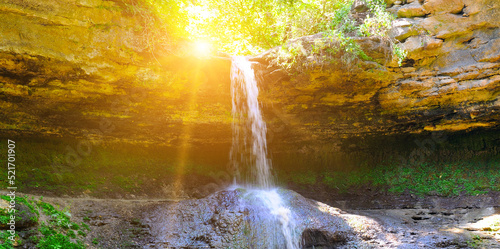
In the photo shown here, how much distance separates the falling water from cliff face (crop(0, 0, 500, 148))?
1.34 feet

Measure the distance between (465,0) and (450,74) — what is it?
242 cm

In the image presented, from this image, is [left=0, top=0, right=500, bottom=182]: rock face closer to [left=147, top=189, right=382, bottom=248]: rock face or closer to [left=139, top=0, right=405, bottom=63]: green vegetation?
[left=139, top=0, right=405, bottom=63]: green vegetation

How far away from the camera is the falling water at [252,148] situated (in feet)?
25.3

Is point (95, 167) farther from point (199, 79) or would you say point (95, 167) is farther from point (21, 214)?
point (21, 214)

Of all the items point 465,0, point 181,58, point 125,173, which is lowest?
point 125,173

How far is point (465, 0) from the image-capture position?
371 inches

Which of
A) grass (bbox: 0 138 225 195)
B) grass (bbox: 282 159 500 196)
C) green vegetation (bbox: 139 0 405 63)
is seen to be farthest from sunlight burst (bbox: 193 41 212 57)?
grass (bbox: 282 159 500 196)

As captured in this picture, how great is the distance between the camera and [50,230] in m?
5.37

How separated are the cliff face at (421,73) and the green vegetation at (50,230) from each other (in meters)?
6.78

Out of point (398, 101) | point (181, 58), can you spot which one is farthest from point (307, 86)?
point (181, 58)

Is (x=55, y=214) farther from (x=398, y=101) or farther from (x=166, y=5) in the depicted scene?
(x=398, y=101)

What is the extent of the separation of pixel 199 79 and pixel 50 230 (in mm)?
5801

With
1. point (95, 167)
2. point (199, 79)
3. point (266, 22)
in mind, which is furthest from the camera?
point (266, 22)

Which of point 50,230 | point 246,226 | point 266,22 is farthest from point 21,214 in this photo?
point 266,22
